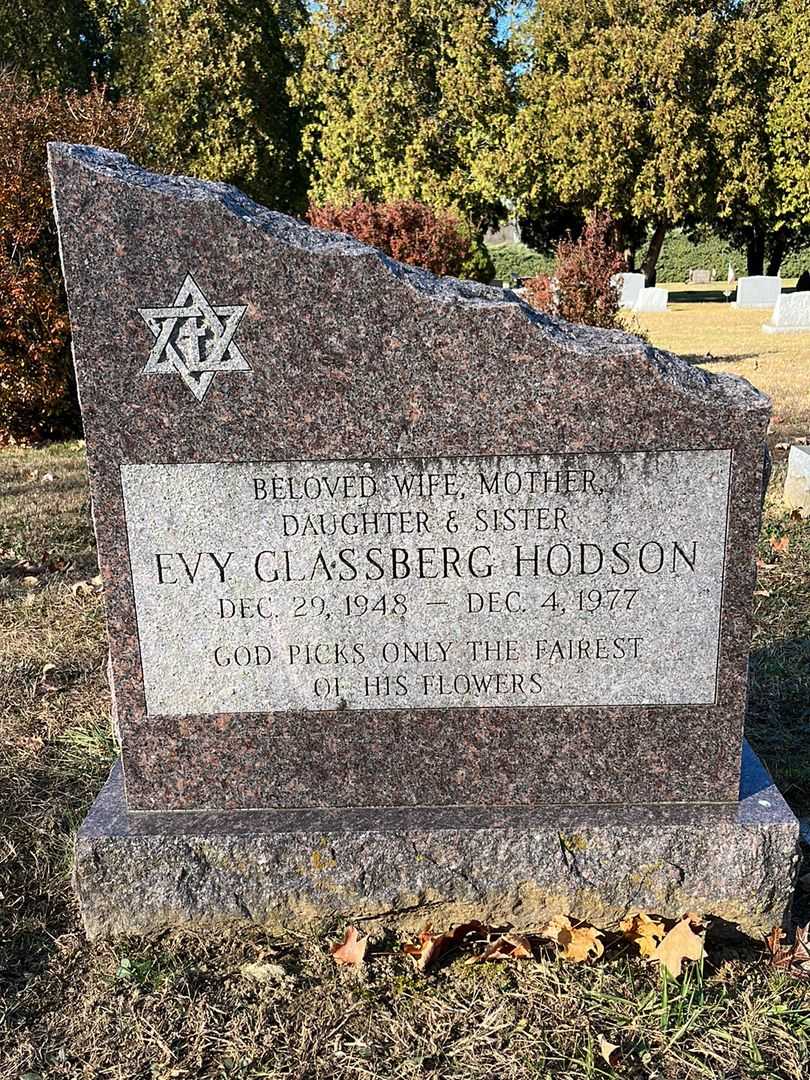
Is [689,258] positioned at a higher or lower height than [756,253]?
lower

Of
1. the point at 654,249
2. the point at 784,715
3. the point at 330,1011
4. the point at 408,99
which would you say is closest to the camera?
the point at 330,1011

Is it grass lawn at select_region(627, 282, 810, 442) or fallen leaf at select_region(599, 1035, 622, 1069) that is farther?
grass lawn at select_region(627, 282, 810, 442)

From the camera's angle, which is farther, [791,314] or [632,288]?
[632,288]

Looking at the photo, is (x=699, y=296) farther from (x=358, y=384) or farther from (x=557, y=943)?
(x=557, y=943)

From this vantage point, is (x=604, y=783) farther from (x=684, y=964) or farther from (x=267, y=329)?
(x=267, y=329)

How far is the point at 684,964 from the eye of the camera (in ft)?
8.12

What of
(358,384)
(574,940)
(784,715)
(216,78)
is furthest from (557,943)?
(216,78)

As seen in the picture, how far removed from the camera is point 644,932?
2.54m

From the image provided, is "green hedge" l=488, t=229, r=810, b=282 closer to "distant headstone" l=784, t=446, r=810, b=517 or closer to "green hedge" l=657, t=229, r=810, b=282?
"green hedge" l=657, t=229, r=810, b=282

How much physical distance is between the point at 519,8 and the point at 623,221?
722 centimetres

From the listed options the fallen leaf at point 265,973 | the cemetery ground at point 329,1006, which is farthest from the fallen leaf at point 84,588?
the fallen leaf at point 265,973

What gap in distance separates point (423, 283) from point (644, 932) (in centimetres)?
188

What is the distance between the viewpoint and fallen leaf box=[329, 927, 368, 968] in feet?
8.22

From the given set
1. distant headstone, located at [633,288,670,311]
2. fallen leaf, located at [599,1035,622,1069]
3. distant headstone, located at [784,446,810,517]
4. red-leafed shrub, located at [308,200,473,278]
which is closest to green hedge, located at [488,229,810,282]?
distant headstone, located at [633,288,670,311]
